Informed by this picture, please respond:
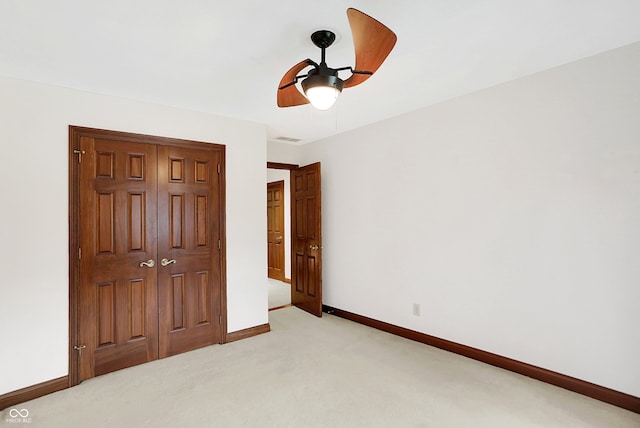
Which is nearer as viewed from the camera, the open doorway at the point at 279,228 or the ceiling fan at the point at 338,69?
the ceiling fan at the point at 338,69

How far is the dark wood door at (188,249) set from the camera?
3.24 m

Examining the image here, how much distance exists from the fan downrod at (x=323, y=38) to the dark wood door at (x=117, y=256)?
207cm

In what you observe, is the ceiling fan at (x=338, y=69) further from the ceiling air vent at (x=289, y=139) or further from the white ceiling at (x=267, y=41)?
the ceiling air vent at (x=289, y=139)

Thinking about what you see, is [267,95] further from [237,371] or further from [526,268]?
[526,268]

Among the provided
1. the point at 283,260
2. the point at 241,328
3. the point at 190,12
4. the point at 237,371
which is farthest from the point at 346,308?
the point at 190,12

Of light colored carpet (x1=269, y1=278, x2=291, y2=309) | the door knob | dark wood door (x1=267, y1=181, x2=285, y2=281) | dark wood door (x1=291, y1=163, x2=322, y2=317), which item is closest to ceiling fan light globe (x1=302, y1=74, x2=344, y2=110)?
the door knob

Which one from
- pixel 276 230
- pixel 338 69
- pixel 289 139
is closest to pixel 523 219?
pixel 338 69

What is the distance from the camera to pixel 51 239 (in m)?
2.66

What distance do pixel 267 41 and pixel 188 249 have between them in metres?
2.26

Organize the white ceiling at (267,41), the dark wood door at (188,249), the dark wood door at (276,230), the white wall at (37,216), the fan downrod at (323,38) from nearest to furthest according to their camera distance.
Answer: the white ceiling at (267,41) < the fan downrod at (323,38) < the white wall at (37,216) < the dark wood door at (188,249) < the dark wood door at (276,230)

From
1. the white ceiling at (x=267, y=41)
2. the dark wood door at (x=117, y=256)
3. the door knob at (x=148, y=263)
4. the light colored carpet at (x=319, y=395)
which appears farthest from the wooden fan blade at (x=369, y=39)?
the door knob at (x=148, y=263)

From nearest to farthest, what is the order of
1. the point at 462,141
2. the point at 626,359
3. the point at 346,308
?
the point at 626,359 → the point at 462,141 → the point at 346,308

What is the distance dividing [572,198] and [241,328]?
347 centimetres

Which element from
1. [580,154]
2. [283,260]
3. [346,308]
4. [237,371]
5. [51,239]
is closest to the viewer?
[580,154]
